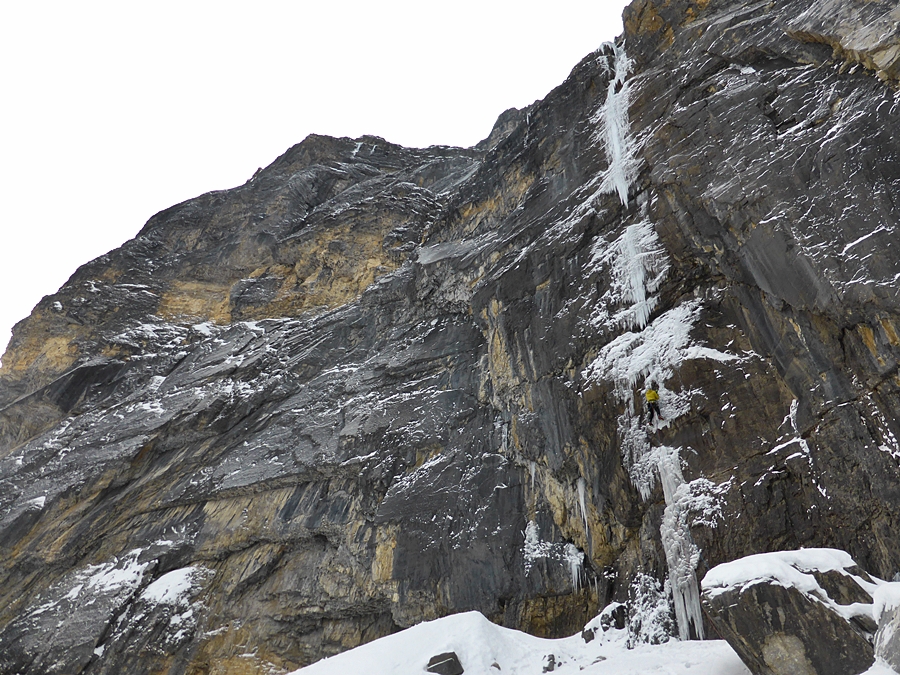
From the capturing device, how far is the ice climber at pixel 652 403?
38.2ft

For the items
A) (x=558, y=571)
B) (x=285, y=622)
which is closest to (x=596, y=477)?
(x=558, y=571)

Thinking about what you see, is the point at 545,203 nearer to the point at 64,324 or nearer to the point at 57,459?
the point at 57,459

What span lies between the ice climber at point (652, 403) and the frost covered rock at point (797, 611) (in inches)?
175

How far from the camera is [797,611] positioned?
671cm

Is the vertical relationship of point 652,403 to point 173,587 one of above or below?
above

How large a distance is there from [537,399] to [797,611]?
26.9 feet

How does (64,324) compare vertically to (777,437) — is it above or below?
above

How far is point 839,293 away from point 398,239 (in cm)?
2164

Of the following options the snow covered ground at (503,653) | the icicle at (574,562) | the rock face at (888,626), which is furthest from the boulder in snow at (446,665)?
the rock face at (888,626)

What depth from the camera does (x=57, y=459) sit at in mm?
22328

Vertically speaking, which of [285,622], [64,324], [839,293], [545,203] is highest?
[64,324]

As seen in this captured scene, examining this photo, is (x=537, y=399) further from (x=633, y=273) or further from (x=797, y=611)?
(x=797, y=611)

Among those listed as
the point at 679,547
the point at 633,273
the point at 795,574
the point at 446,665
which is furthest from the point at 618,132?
the point at 446,665

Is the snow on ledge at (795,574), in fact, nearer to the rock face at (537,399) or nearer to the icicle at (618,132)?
the rock face at (537,399)
